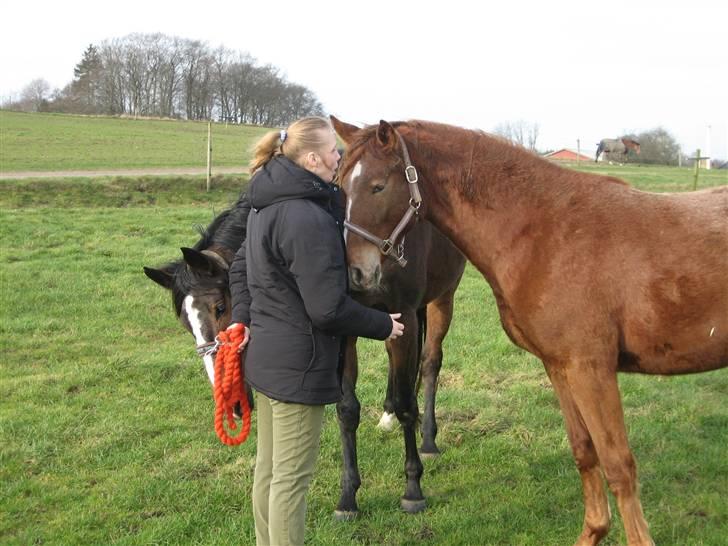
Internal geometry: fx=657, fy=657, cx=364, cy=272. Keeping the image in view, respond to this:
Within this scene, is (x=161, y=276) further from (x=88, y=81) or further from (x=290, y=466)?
(x=88, y=81)

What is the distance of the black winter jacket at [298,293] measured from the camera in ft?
9.02

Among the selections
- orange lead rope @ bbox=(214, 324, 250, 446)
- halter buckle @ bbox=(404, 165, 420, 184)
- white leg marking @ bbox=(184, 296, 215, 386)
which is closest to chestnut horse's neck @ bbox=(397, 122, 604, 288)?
halter buckle @ bbox=(404, 165, 420, 184)

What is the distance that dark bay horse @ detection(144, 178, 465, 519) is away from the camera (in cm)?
382

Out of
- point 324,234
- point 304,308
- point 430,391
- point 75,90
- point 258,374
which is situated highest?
point 75,90

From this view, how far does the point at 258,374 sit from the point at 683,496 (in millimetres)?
2969

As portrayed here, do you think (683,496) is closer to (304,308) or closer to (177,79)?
(304,308)

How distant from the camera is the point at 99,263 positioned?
10.5 metres

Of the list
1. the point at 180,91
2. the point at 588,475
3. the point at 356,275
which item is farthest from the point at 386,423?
the point at 180,91

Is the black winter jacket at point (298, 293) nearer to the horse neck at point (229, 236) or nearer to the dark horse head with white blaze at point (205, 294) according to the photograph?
the dark horse head with white blaze at point (205, 294)

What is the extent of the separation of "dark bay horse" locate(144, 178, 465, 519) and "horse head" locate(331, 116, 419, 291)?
57cm

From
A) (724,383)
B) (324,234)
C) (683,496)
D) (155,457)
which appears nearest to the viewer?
(324,234)

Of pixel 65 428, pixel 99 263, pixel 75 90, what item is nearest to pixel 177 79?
pixel 75 90

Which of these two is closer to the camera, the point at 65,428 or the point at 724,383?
the point at 65,428

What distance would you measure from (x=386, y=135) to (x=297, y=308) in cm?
97
